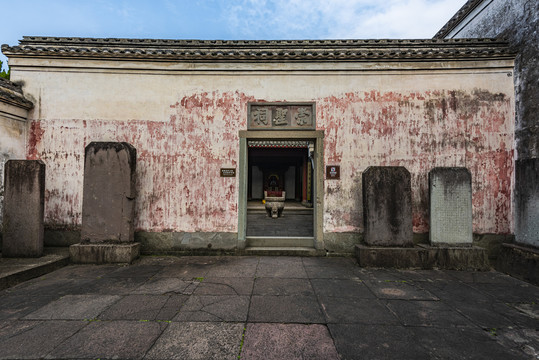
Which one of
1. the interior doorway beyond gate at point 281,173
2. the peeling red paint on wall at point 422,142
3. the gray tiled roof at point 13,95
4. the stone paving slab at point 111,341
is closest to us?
the stone paving slab at point 111,341

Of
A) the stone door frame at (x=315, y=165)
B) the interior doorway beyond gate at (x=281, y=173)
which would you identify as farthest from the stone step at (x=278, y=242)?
the interior doorway beyond gate at (x=281, y=173)

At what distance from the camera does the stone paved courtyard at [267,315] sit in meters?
2.30

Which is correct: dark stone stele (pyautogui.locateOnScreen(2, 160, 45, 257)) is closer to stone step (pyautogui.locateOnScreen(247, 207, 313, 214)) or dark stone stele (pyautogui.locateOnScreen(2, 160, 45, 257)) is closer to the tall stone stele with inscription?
the tall stone stele with inscription

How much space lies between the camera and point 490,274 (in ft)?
14.8

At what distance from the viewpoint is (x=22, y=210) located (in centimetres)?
461

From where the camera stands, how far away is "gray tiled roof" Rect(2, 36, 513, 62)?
532 centimetres

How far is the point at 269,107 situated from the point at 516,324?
5.22m

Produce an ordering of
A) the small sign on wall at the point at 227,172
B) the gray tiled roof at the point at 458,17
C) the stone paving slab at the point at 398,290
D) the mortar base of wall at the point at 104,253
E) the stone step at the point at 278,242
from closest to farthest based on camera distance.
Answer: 1. the stone paving slab at the point at 398,290
2. the mortar base of wall at the point at 104,253
3. the small sign on wall at the point at 227,172
4. the stone step at the point at 278,242
5. the gray tiled roof at the point at 458,17

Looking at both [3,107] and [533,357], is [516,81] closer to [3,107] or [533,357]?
[533,357]

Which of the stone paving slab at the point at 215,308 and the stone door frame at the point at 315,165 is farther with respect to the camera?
the stone door frame at the point at 315,165

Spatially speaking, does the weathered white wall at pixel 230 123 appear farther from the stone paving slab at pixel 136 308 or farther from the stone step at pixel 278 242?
the stone paving slab at pixel 136 308

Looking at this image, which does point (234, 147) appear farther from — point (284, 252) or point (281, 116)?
point (284, 252)

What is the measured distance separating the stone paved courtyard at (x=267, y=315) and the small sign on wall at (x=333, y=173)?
1974mm

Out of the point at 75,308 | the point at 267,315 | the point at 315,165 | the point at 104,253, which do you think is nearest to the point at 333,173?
the point at 315,165
